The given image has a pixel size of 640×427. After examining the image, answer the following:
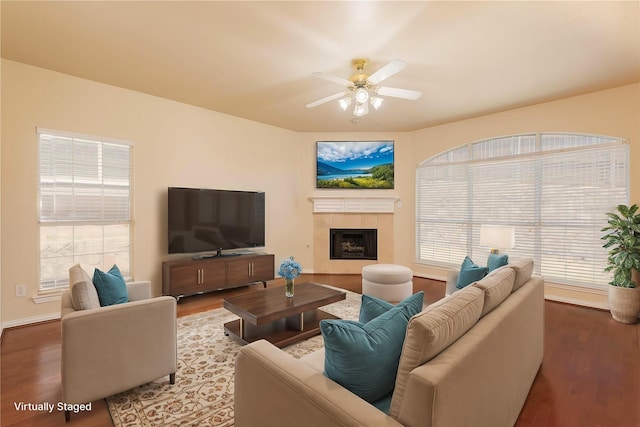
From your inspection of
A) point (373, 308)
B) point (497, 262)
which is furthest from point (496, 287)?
point (497, 262)

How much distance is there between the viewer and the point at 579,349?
9.38 feet

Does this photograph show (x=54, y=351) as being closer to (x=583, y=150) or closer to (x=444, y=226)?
(x=444, y=226)

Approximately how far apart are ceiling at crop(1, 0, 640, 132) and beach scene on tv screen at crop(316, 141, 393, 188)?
6.08 feet

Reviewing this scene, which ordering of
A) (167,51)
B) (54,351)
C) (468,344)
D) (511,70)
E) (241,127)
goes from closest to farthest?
(468,344) < (54,351) < (167,51) < (511,70) < (241,127)

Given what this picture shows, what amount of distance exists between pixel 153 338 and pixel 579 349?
377 centimetres

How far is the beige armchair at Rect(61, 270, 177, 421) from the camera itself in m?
1.83

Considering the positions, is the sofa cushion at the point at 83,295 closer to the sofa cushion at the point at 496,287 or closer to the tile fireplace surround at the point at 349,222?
the sofa cushion at the point at 496,287

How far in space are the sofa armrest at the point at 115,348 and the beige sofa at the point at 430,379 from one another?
971 millimetres

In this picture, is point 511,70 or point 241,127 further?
point 241,127

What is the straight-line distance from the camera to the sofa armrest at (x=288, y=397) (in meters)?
1.05

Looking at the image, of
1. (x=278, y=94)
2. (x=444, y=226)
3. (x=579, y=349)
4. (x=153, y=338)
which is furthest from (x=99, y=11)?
(x=444, y=226)

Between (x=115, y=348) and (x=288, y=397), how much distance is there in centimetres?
144

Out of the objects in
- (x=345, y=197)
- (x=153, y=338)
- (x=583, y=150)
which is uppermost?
(x=583, y=150)

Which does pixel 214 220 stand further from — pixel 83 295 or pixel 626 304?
pixel 626 304
